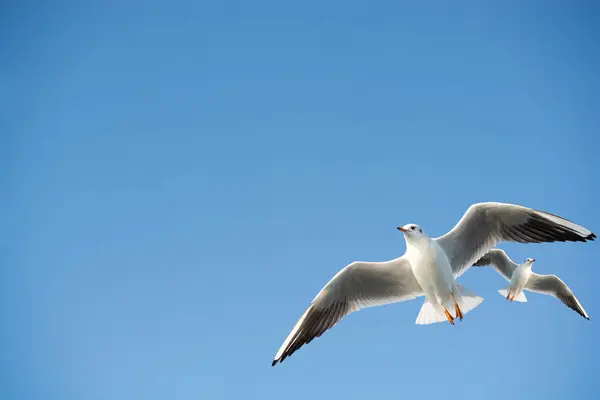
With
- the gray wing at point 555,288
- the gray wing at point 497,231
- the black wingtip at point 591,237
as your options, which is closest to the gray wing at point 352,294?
the gray wing at point 497,231

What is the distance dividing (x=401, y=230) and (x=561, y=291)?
671cm

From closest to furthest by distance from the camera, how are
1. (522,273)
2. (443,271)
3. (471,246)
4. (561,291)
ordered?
(443,271) → (471,246) → (522,273) → (561,291)

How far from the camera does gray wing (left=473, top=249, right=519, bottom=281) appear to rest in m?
12.1

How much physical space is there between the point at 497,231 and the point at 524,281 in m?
4.77

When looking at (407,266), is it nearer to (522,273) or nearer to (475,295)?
(475,295)

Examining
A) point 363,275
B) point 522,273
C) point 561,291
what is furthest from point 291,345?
point 561,291

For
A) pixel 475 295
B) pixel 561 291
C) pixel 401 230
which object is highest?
pixel 401 230

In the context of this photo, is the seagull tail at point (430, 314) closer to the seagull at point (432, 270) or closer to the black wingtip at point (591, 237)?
the seagull at point (432, 270)

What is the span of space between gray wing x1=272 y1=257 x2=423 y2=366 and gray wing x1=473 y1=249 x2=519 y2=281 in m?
4.54

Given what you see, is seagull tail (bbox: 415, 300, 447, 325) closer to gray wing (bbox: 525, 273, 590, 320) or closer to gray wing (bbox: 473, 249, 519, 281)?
gray wing (bbox: 473, 249, 519, 281)

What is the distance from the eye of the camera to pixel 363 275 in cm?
789

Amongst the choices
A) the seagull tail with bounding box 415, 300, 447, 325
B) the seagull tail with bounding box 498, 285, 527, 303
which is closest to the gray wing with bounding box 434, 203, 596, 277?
the seagull tail with bounding box 415, 300, 447, 325

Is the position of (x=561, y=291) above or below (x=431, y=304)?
below

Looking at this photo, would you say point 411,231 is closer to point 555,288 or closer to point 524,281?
point 524,281
